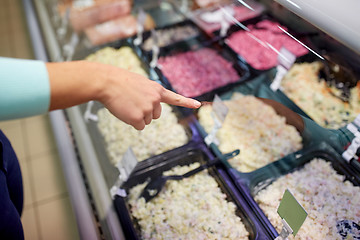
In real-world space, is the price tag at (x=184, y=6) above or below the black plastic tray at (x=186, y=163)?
above

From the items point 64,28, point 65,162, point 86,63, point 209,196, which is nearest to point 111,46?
point 64,28

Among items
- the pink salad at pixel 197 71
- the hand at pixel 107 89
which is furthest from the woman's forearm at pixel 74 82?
the pink salad at pixel 197 71

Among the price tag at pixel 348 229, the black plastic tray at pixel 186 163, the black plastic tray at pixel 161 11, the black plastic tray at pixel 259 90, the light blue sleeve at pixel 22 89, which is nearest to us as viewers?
the light blue sleeve at pixel 22 89

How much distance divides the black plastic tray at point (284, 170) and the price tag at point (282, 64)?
52 centimetres

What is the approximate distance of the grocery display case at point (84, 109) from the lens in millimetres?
969

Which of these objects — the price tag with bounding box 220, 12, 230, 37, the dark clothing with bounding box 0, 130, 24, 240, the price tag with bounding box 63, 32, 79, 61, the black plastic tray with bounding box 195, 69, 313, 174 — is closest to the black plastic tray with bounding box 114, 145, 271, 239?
the black plastic tray with bounding box 195, 69, 313, 174

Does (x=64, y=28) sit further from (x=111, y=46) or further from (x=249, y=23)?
(x=249, y=23)

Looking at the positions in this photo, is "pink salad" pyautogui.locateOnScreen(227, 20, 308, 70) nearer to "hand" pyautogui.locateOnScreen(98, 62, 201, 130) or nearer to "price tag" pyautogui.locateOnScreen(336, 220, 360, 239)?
"price tag" pyautogui.locateOnScreen(336, 220, 360, 239)

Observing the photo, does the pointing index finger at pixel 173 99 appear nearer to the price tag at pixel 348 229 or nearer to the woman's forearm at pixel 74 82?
the woman's forearm at pixel 74 82

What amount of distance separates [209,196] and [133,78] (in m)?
1.01

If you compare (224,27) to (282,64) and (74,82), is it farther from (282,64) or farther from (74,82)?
(74,82)

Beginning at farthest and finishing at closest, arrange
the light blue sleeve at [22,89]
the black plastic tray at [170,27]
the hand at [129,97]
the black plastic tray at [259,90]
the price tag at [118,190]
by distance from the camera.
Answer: the black plastic tray at [170,27] → the black plastic tray at [259,90] → the price tag at [118,190] → the hand at [129,97] → the light blue sleeve at [22,89]

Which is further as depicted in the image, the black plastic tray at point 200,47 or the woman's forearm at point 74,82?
the black plastic tray at point 200,47

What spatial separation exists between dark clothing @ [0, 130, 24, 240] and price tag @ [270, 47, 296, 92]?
163 cm
